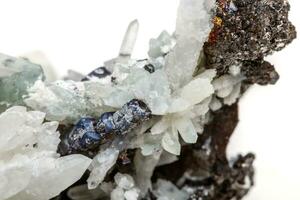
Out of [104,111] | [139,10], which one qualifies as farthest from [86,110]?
[139,10]

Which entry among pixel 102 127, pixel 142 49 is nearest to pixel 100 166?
pixel 102 127

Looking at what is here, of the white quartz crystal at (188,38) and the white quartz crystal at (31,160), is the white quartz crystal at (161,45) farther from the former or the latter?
the white quartz crystal at (31,160)

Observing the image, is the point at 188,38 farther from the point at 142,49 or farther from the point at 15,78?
the point at 142,49

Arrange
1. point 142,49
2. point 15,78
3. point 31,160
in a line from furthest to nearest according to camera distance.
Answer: point 142,49 < point 15,78 < point 31,160

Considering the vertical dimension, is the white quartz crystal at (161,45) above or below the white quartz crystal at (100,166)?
above

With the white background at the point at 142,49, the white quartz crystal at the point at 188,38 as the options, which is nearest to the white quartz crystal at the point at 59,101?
the white quartz crystal at the point at 188,38
